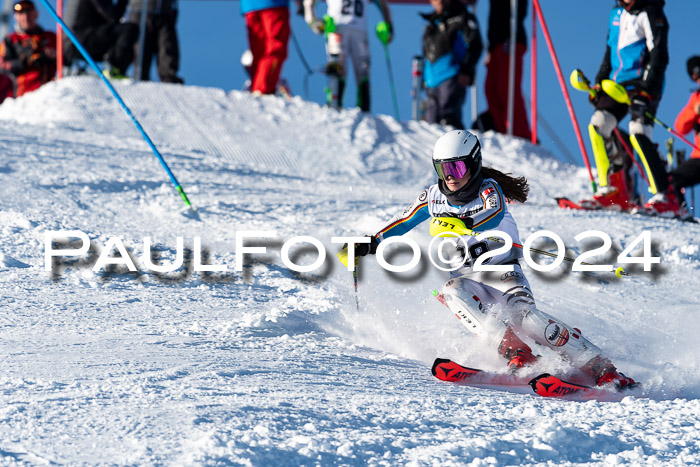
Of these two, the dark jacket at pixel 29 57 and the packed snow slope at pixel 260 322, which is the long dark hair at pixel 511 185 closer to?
the packed snow slope at pixel 260 322

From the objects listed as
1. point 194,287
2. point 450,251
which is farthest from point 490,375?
point 194,287

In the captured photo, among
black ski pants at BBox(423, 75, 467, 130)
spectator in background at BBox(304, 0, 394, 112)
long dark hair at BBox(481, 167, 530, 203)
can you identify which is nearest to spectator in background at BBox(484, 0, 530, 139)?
black ski pants at BBox(423, 75, 467, 130)

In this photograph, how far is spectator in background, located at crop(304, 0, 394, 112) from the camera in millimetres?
9789

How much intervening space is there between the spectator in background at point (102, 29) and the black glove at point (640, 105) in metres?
5.46

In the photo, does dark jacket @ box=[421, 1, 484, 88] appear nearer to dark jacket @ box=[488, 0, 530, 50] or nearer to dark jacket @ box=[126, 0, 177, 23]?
dark jacket @ box=[488, 0, 530, 50]

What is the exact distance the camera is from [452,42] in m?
9.77

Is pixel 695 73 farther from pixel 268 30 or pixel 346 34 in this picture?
pixel 268 30

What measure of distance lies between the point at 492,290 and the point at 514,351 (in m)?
0.31

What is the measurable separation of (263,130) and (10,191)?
3.88 m

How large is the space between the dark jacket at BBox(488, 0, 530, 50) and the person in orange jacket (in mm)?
2220

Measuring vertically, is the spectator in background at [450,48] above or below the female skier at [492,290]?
Answer: above

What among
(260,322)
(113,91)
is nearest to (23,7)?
(113,91)

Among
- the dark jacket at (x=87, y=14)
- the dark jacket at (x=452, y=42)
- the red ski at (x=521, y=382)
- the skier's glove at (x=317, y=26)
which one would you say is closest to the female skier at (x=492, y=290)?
the red ski at (x=521, y=382)

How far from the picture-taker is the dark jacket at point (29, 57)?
992 cm
